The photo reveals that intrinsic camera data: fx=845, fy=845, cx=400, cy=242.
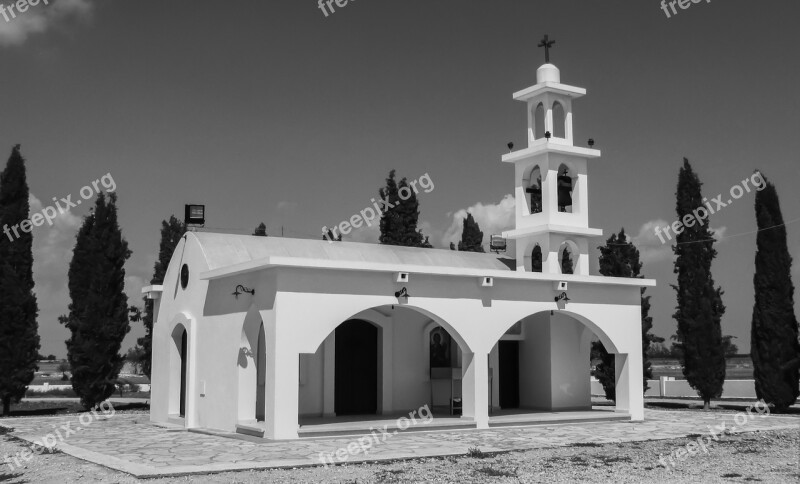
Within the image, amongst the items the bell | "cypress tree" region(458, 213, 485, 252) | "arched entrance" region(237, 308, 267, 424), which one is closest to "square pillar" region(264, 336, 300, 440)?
"arched entrance" region(237, 308, 267, 424)

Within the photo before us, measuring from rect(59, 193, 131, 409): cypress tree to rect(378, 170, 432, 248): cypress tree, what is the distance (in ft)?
32.4

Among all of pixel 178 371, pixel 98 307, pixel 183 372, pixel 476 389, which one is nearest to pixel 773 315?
pixel 476 389

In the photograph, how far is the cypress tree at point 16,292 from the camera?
24391mm

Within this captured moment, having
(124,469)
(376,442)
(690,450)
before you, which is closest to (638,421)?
(690,450)

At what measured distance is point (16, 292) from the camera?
971 inches

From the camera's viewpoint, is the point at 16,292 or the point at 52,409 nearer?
the point at 16,292

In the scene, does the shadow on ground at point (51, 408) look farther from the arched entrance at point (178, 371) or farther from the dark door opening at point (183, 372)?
the arched entrance at point (178, 371)

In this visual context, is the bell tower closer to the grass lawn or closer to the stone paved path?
the stone paved path

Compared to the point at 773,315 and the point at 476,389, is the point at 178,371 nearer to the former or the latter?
the point at 476,389

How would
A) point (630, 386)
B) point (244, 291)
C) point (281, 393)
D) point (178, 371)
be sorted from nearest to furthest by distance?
point (281, 393), point (244, 291), point (630, 386), point (178, 371)

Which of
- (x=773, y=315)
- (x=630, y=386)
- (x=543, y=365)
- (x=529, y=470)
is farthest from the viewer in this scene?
(x=773, y=315)

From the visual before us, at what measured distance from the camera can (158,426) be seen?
20.7 m

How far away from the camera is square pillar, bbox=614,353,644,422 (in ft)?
70.3

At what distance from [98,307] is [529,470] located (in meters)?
18.4
